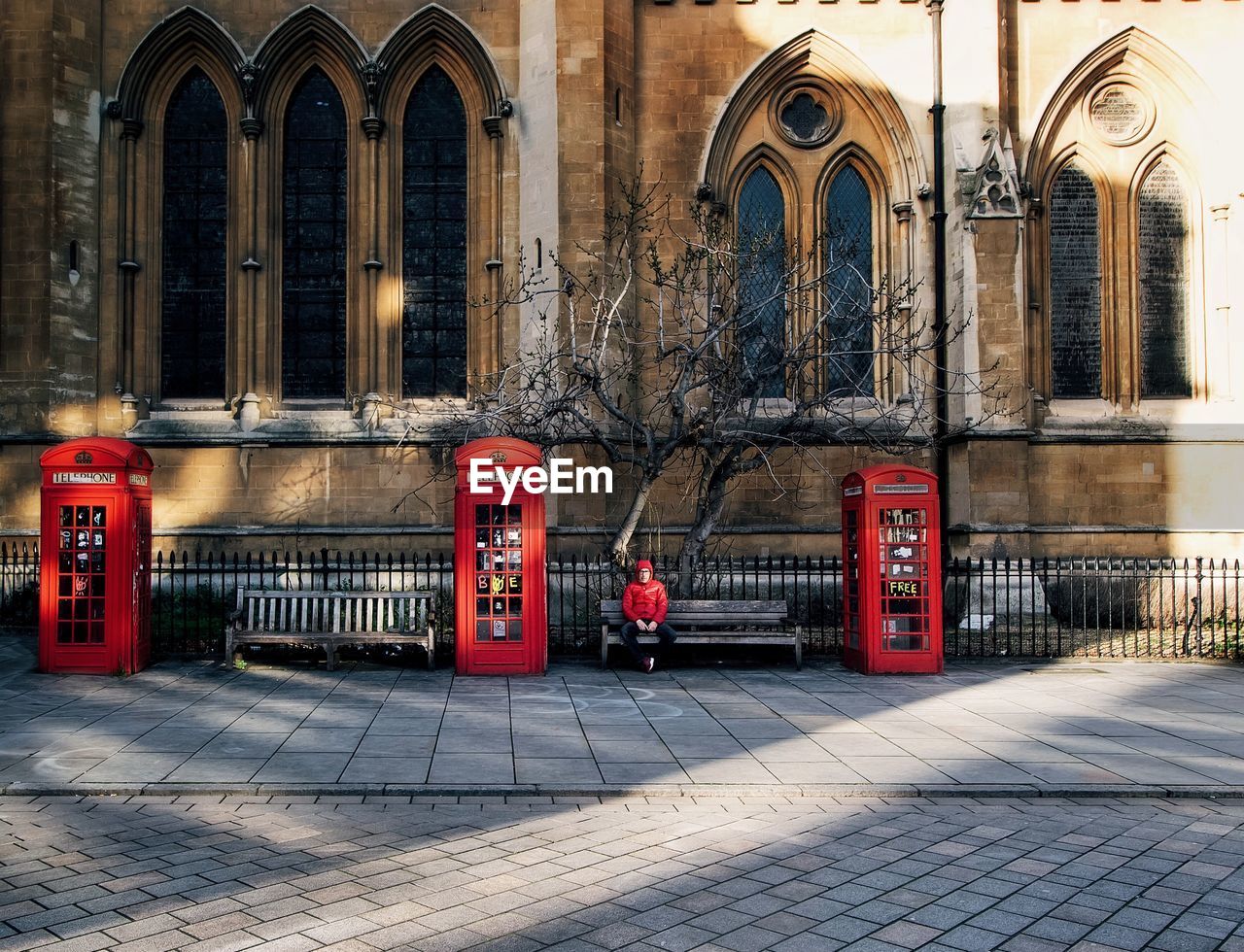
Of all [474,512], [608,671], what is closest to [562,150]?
[474,512]

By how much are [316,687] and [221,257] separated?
31.8ft

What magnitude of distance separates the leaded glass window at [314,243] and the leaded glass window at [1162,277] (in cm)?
1352

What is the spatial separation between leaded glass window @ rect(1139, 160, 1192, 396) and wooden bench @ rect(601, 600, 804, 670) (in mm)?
9619

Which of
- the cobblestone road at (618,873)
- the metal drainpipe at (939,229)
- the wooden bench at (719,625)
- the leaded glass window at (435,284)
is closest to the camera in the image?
the cobblestone road at (618,873)

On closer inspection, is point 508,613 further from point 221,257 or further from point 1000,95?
point 1000,95

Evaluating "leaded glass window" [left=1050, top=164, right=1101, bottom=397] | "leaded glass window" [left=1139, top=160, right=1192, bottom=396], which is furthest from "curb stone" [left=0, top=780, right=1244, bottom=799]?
"leaded glass window" [left=1139, top=160, right=1192, bottom=396]

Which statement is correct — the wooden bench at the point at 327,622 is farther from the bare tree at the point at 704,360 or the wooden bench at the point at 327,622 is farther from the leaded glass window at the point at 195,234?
the leaded glass window at the point at 195,234

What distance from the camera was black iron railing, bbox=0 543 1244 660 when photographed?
13.5 metres

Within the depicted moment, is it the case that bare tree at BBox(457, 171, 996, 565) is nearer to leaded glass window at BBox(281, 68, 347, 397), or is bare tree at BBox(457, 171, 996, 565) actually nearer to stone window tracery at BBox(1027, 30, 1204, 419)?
stone window tracery at BBox(1027, 30, 1204, 419)

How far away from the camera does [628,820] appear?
20.5ft

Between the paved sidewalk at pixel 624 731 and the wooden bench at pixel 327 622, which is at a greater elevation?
the wooden bench at pixel 327 622

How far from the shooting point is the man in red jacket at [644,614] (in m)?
12.0

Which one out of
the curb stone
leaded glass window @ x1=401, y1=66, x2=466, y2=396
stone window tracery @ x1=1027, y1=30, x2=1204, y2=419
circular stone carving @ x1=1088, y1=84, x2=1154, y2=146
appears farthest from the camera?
circular stone carving @ x1=1088, y1=84, x2=1154, y2=146

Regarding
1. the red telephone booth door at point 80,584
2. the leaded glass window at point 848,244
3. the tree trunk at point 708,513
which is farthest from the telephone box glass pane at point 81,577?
the leaded glass window at point 848,244
